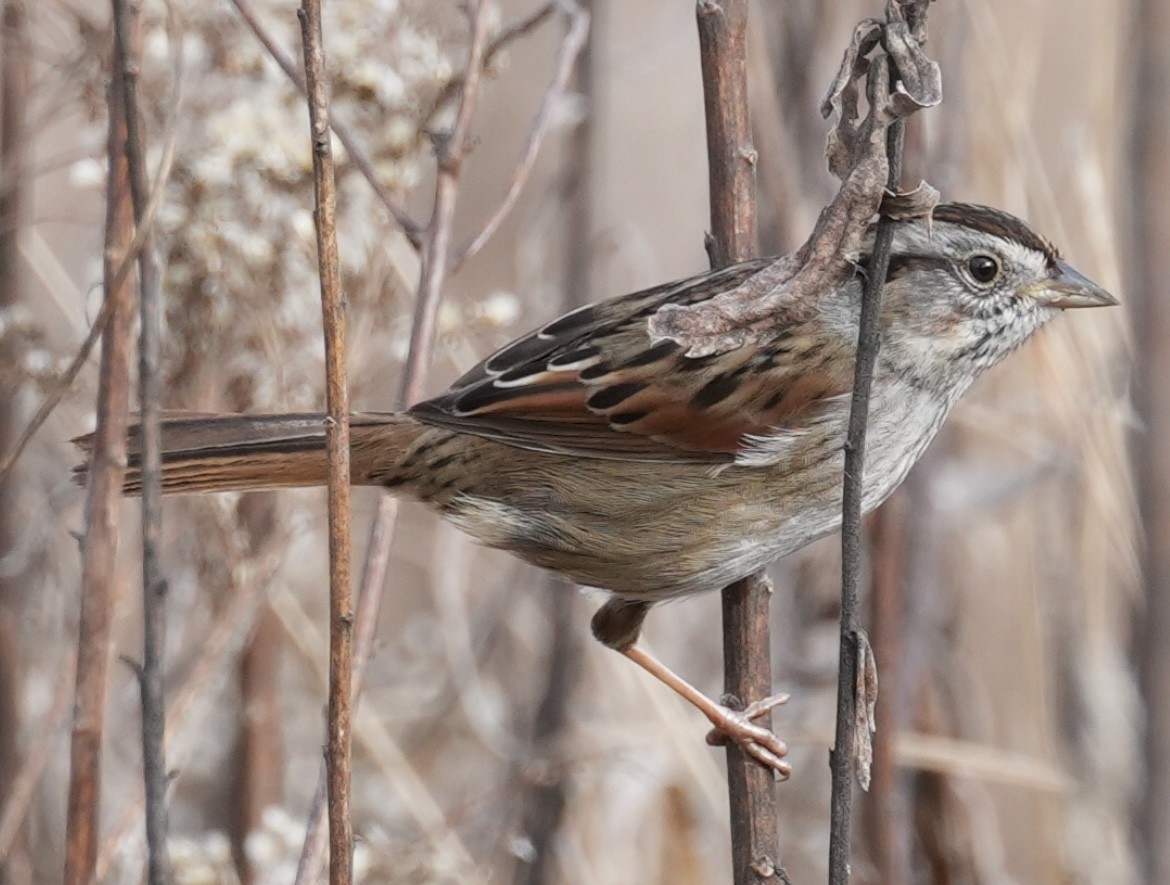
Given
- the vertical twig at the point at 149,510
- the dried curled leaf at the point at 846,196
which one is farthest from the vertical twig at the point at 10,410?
the dried curled leaf at the point at 846,196

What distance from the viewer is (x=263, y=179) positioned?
2.56 meters

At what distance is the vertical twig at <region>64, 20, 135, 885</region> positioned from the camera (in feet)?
5.47

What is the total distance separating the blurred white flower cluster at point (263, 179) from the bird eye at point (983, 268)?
3.00 ft

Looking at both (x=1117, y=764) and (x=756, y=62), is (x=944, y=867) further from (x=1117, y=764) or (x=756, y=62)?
(x=756, y=62)

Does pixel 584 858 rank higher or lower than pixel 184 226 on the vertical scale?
lower

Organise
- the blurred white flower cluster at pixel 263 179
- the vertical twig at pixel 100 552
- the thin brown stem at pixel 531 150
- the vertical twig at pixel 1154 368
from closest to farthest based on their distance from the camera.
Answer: the vertical twig at pixel 100 552 → the thin brown stem at pixel 531 150 → the vertical twig at pixel 1154 368 → the blurred white flower cluster at pixel 263 179

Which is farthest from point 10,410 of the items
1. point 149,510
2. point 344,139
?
point 149,510

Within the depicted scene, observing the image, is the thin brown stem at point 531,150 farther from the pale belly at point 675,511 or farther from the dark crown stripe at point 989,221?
the dark crown stripe at point 989,221

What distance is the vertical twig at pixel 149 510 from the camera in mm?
1435

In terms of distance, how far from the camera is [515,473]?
2.48 metres

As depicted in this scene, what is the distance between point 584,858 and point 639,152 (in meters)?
2.98

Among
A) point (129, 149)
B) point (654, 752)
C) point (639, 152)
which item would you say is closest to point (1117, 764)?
point (654, 752)

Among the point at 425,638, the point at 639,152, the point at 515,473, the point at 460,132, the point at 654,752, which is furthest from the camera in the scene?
the point at 639,152

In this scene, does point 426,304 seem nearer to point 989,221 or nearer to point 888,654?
point 989,221
